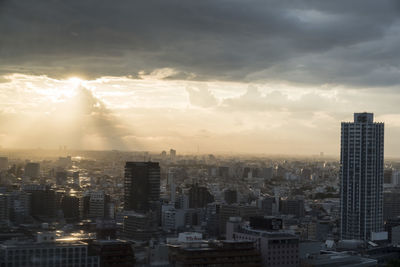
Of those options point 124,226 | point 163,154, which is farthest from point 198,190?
point 163,154

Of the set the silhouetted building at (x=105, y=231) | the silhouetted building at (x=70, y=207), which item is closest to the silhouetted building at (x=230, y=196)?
the silhouetted building at (x=70, y=207)

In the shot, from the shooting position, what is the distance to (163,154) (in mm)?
48688

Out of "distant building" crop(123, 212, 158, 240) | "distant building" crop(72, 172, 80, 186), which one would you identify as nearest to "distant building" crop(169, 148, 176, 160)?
"distant building" crop(72, 172, 80, 186)

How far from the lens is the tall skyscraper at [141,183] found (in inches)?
1187

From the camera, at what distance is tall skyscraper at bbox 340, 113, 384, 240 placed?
24.1m

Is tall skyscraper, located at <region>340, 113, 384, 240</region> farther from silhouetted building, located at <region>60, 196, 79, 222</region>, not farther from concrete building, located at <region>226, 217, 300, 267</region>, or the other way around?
silhouetted building, located at <region>60, 196, 79, 222</region>

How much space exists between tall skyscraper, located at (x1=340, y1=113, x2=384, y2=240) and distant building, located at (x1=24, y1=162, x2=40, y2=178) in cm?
2136

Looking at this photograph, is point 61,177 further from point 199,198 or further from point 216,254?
point 216,254

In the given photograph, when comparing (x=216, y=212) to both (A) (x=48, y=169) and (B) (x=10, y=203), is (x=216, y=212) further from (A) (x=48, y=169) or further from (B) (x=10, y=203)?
(A) (x=48, y=169)

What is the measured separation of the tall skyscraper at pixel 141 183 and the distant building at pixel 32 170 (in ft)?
36.6

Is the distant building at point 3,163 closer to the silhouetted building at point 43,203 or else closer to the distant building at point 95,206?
the silhouetted building at point 43,203

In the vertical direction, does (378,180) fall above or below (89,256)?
above

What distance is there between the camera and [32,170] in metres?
41.3

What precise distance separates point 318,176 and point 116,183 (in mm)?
22768
